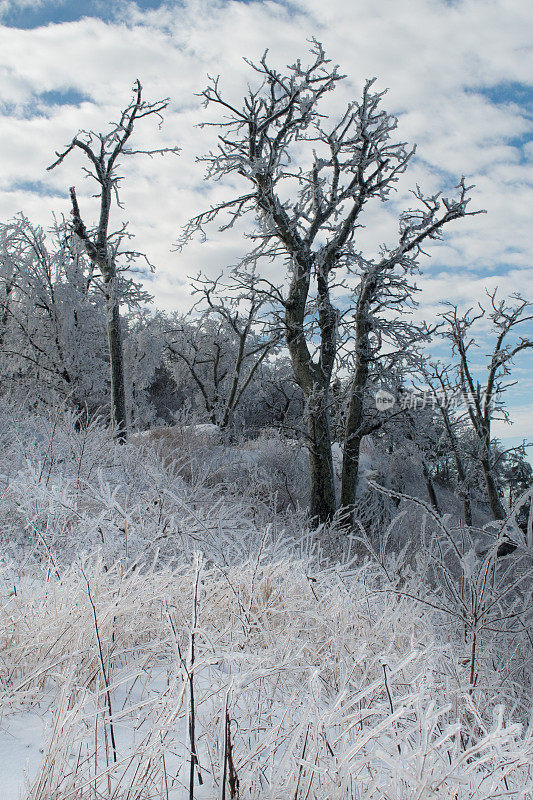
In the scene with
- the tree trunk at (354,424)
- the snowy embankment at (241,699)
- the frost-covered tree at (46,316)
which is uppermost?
the frost-covered tree at (46,316)

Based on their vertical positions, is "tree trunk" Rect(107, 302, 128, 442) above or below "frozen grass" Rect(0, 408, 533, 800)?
above

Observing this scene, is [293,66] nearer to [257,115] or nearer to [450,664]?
[257,115]

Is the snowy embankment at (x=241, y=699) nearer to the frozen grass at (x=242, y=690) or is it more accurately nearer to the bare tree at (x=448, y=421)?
the frozen grass at (x=242, y=690)

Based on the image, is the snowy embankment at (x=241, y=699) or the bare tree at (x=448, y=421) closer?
the snowy embankment at (x=241, y=699)

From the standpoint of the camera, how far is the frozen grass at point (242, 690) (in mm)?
1635

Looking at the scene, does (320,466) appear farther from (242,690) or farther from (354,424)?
(242,690)

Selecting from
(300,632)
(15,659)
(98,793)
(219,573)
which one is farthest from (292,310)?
(98,793)

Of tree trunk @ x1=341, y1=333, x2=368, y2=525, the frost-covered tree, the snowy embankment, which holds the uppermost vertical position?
the frost-covered tree

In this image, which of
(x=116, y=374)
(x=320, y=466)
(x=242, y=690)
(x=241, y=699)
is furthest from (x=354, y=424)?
(x=242, y=690)

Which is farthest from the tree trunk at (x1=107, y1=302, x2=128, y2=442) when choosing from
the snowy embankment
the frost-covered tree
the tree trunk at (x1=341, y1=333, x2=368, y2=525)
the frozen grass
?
the snowy embankment

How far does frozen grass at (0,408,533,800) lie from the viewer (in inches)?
64.4

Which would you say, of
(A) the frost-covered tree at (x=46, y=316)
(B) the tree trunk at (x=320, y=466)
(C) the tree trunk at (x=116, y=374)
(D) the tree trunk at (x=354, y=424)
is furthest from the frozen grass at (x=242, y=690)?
(A) the frost-covered tree at (x=46, y=316)

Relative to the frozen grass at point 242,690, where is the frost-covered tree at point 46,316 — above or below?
above

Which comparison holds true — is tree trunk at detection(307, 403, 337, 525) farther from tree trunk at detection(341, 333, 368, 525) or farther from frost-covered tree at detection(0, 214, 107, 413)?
frost-covered tree at detection(0, 214, 107, 413)
